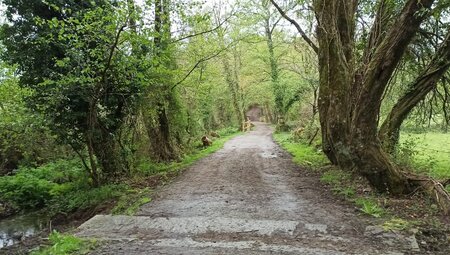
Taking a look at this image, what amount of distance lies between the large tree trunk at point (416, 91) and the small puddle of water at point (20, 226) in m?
9.29

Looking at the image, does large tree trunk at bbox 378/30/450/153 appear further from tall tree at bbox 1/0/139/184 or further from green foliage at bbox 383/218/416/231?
tall tree at bbox 1/0/139/184

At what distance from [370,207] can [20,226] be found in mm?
8885

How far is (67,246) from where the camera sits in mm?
5348

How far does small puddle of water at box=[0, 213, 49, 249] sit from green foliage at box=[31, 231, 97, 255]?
3366 millimetres

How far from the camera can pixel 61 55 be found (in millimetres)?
9773

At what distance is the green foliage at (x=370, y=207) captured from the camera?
20.3 ft

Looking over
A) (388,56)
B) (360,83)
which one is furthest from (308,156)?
(388,56)

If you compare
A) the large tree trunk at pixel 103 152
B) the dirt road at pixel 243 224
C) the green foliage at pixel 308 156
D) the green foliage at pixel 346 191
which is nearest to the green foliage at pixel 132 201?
the dirt road at pixel 243 224

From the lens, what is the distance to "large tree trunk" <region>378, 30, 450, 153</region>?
7.50 meters

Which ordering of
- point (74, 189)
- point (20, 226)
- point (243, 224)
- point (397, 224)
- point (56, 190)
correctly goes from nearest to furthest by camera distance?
point (397, 224), point (243, 224), point (20, 226), point (74, 189), point (56, 190)

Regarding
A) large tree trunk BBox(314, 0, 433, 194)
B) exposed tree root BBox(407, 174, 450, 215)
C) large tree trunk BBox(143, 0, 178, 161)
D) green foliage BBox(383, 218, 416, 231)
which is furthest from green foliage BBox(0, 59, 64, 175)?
exposed tree root BBox(407, 174, 450, 215)

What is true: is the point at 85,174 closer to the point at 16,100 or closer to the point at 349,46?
the point at 16,100

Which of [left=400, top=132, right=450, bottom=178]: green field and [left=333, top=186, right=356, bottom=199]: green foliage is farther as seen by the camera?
[left=400, top=132, right=450, bottom=178]: green field

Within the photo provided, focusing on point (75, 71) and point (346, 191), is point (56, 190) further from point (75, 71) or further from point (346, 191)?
point (346, 191)
